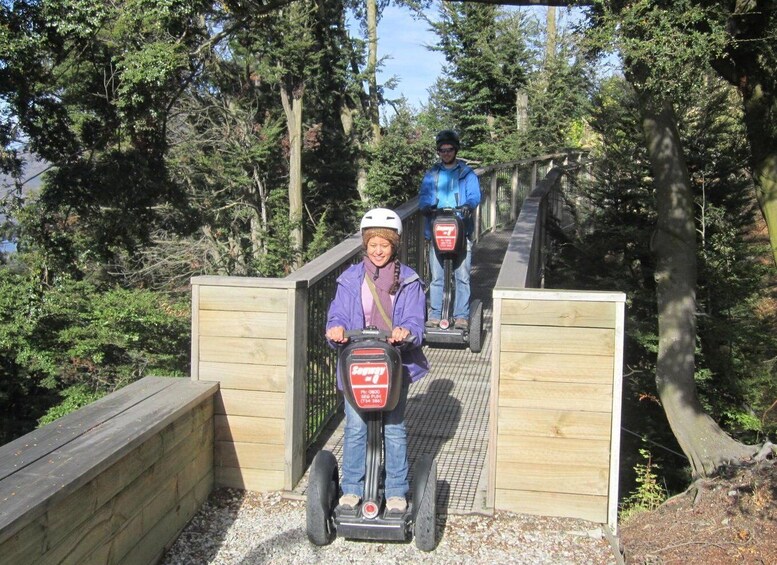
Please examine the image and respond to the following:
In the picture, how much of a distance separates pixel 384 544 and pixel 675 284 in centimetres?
741

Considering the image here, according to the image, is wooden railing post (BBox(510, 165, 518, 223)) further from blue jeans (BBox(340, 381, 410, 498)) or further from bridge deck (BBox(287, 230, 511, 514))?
blue jeans (BBox(340, 381, 410, 498))

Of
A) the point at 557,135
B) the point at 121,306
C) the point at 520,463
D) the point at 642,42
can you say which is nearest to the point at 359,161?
the point at 557,135

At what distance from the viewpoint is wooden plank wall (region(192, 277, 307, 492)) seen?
4895mm

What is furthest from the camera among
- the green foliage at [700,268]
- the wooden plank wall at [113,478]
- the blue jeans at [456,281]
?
the green foliage at [700,268]

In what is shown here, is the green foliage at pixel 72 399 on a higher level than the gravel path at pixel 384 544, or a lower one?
lower

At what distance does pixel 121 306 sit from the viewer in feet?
70.2

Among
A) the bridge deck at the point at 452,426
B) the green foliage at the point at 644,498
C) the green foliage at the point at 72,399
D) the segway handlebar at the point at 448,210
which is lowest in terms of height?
the green foliage at the point at 72,399

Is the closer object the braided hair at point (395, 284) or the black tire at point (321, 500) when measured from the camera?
the black tire at point (321, 500)

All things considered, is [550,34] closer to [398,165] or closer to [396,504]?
[398,165]

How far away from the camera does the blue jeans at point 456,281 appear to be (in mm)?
7926

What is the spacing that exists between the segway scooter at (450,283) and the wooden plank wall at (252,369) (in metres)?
2.76

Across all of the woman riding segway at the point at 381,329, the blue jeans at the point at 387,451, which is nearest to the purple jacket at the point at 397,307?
the woman riding segway at the point at 381,329

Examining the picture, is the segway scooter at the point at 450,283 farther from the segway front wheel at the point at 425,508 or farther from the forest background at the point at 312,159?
the segway front wheel at the point at 425,508

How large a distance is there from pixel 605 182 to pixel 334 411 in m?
11.4
